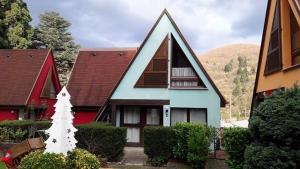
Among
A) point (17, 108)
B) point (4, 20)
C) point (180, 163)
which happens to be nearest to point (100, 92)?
point (17, 108)

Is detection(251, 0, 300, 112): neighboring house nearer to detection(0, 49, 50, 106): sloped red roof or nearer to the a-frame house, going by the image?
the a-frame house

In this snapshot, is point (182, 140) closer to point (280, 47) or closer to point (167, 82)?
point (167, 82)

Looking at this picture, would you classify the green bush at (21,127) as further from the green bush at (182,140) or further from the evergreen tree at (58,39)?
the evergreen tree at (58,39)

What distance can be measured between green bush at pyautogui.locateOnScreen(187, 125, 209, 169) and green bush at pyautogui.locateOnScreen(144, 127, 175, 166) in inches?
43.6

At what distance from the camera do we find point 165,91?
20906 millimetres

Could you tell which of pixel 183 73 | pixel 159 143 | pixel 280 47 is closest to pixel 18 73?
pixel 183 73

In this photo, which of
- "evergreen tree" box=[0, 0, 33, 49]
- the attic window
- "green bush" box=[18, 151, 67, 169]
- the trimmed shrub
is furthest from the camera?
"evergreen tree" box=[0, 0, 33, 49]

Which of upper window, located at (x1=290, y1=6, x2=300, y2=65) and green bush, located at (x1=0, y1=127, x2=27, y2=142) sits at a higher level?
upper window, located at (x1=290, y1=6, x2=300, y2=65)

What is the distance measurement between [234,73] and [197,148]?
10961cm

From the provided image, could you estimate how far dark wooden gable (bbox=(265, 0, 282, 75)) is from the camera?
14367 mm

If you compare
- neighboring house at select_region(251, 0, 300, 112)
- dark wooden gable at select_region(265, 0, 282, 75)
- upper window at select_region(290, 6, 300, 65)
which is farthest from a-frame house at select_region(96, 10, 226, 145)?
upper window at select_region(290, 6, 300, 65)

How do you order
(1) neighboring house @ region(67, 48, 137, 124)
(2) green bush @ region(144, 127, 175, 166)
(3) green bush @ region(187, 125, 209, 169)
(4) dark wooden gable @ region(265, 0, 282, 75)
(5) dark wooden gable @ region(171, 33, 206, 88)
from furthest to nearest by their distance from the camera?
(1) neighboring house @ region(67, 48, 137, 124)
(5) dark wooden gable @ region(171, 33, 206, 88)
(2) green bush @ region(144, 127, 175, 166)
(3) green bush @ region(187, 125, 209, 169)
(4) dark wooden gable @ region(265, 0, 282, 75)

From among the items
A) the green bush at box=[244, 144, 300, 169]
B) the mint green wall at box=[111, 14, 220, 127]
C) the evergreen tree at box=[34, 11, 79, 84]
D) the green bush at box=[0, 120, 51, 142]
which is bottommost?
the green bush at box=[244, 144, 300, 169]

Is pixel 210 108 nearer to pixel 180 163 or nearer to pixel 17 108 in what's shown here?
pixel 180 163
